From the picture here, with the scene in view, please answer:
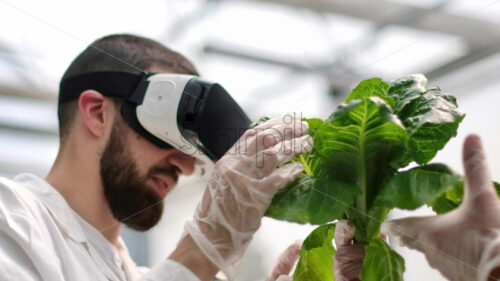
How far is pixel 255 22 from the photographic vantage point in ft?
6.61

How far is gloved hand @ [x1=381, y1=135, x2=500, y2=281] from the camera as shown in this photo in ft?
2.12

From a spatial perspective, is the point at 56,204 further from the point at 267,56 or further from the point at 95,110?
the point at 267,56

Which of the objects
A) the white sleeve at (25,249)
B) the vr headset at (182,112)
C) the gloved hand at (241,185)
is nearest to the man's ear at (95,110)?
the vr headset at (182,112)

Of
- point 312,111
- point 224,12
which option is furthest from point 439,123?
point 224,12

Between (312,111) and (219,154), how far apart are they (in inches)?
10.3

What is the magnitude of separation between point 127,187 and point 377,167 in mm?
700

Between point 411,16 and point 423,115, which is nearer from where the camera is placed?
point 423,115

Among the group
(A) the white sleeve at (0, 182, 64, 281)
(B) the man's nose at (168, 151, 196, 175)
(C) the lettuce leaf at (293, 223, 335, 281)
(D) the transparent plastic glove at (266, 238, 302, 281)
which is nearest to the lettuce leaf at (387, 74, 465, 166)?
(C) the lettuce leaf at (293, 223, 335, 281)

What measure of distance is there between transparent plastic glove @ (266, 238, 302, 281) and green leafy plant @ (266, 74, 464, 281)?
0.25 meters

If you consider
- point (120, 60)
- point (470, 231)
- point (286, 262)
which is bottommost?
point (286, 262)

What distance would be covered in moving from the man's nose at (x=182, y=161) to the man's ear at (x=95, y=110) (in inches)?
8.9

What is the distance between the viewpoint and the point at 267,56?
1.79 metres

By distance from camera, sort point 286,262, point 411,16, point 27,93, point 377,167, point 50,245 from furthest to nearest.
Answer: point 411,16 < point 27,93 < point 286,262 < point 50,245 < point 377,167

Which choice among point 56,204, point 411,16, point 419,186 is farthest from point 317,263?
point 411,16
